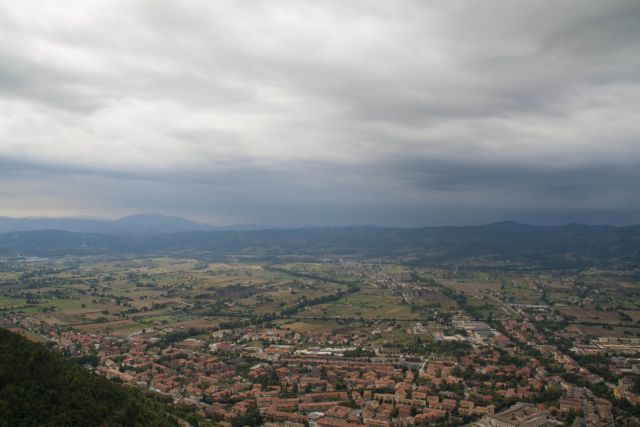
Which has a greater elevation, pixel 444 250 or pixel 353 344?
pixel 444 250

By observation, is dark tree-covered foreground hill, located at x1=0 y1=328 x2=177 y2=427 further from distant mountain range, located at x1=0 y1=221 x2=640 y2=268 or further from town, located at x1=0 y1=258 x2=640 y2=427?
distant mountain range, located at x1=0 y1=221 x2=640 y2=268

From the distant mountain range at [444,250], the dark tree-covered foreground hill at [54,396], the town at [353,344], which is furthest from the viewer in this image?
the distant mountain range at [444,250]

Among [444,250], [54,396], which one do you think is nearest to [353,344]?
[54,396]

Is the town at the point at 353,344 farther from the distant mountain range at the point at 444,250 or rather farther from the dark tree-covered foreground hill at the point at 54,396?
the distant mountain range at the point at 444,250

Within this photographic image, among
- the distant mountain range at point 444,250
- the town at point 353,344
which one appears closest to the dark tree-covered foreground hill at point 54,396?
the town at point 353,344

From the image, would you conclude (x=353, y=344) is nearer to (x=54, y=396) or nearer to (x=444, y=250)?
(x=54, y=396)

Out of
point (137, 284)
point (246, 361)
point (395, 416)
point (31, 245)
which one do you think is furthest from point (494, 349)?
point (31, 245)

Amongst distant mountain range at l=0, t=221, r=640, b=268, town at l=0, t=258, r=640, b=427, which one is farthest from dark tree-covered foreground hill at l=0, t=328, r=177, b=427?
distant mountain range at l=0, t=221, r=640, b=268

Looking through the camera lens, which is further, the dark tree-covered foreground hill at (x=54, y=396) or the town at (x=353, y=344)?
the town at (x=353, y=344)
